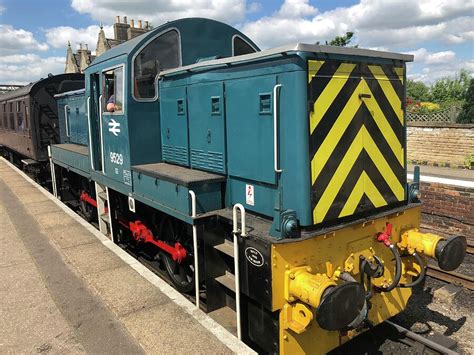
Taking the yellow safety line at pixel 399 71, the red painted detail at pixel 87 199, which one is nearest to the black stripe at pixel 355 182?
the yellow safety line at pixel 399 71

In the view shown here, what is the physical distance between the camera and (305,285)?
10.1ft

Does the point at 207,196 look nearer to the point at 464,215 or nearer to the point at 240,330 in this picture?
the point at 240,330

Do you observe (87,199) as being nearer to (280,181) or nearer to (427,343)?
(280,181)

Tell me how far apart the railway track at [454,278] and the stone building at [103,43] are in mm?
10422

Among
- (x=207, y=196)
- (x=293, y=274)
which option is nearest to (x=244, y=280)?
(x=293, y=274)

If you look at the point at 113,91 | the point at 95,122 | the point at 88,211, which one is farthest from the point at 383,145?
the point at 88,211

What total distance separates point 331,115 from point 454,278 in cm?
360

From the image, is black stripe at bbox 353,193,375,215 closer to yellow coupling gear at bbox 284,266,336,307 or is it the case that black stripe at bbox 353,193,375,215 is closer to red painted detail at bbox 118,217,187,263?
yellow coupling gear at bbox 284,266,336,307

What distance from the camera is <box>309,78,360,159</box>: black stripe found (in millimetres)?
3357

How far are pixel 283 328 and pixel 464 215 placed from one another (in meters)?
5.15

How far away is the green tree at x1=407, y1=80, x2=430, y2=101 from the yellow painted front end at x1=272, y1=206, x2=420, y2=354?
5355 centimetres

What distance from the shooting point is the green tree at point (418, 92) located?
55.2m

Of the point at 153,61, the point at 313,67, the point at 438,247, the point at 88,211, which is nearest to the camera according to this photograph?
the point at 313,67

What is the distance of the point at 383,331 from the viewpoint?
4242 millimetres
